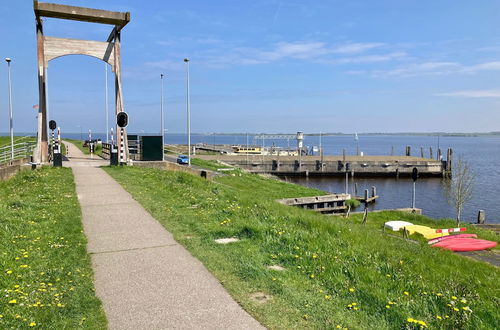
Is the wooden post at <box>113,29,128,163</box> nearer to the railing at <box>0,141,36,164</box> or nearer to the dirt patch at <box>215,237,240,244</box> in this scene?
the railing at <box>0,141,36,164</box>

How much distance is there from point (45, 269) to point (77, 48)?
69.9ft

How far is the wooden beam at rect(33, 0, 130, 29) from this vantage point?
22156 millimetres

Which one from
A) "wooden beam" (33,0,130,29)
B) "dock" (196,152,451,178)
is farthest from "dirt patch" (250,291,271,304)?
"dock" (196,152,451,178)

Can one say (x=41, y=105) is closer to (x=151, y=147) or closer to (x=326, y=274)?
(x=151, y=147)

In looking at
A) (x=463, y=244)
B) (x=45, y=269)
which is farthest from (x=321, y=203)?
(x=45, y=269)

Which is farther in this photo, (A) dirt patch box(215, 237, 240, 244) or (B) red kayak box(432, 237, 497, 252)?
(B) red kayak box(432, 237, 497, 252)

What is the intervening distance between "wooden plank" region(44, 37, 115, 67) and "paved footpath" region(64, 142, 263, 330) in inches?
679

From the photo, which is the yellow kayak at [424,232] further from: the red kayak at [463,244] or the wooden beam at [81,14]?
the wooden beam at [81,14]

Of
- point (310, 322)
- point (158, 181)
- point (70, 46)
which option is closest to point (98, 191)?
point (158, 181)

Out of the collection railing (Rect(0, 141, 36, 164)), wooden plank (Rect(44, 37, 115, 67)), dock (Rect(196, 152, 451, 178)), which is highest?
wooden plank (Rect(44, 37, 115, 67))

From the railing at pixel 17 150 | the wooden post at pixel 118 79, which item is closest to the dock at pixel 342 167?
the railing at pixel 17 150

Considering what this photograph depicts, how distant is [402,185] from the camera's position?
5822cm

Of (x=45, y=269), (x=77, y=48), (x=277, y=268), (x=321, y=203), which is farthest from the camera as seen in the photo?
(x=321, y=203)

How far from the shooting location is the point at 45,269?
6.59m
